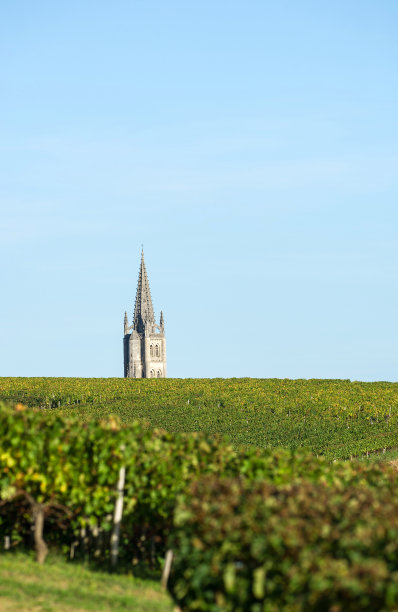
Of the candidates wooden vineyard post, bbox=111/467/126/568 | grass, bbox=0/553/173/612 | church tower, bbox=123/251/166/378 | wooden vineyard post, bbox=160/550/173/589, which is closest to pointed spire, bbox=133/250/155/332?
church tower, bbox=123/251/166/378

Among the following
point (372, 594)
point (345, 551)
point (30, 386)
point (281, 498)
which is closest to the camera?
point (372, 594)

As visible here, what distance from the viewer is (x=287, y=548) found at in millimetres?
10289

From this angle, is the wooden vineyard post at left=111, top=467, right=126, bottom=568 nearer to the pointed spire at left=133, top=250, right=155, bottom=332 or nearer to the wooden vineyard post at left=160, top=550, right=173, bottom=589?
the wooden vineyard post at left=160, top=550, right=173, bottom=589

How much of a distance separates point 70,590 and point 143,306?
166837 mm

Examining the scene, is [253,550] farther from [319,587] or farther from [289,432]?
[289,432]

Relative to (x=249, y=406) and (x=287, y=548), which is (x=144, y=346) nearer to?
(x=249, y=406)

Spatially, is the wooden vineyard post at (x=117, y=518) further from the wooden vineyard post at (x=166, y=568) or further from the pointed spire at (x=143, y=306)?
the pointed spire at (x=143, y=306)

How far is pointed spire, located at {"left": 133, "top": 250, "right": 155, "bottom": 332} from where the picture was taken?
586 ft

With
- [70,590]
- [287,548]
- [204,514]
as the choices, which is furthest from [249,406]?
[287,548]

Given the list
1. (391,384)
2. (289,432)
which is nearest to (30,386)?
(289,432)

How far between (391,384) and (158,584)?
80.1 m

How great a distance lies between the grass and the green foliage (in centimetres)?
143

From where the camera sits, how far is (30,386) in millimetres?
85188

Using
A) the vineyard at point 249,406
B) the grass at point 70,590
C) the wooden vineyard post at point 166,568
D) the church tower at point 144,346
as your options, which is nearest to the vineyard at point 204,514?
the wooden vineyard post at point 166,568
